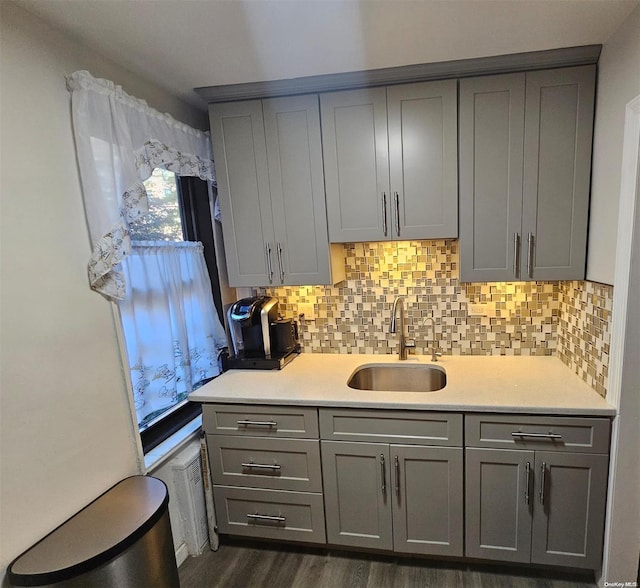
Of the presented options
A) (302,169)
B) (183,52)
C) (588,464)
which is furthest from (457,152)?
(588,464)

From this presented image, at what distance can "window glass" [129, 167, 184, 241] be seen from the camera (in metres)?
1.96

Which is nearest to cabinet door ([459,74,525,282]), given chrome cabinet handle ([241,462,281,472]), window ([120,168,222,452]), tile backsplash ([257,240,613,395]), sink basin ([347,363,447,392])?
tile backsplash ([257,240,613,395])

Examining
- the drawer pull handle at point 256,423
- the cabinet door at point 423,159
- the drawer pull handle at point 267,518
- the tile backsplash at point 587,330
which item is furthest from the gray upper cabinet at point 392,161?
the drawer pull handle at point 267,518

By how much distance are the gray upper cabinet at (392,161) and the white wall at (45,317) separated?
3.63 feet

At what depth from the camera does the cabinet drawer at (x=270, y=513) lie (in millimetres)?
1981

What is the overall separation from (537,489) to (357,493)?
0.81 m

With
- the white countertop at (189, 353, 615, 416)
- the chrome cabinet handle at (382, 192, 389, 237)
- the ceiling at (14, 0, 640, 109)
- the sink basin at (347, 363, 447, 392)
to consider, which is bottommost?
the sink basin at (347, 363, 447, 392)

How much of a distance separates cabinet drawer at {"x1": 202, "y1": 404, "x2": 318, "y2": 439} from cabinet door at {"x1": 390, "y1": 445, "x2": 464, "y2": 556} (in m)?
0.43

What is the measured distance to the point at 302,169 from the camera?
2.05 m

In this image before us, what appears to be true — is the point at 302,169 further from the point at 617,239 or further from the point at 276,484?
the point at 276,484

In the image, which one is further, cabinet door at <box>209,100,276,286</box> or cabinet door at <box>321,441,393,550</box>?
cabinet door at <box>209,100,276,286</box>

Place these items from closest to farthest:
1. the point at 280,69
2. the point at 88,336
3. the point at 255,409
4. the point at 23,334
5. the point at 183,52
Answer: the point at 23,334 < the point at 88,336 < the point at 183,52 < the point at 280,69 < the point at 255,409

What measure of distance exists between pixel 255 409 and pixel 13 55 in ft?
5.48

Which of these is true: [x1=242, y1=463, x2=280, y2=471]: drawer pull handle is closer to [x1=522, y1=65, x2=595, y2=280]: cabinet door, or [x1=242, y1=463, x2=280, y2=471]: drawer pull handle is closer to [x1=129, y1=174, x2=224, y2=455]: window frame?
[x1=129, y1=174, x2=224, y2=455]: window frame
